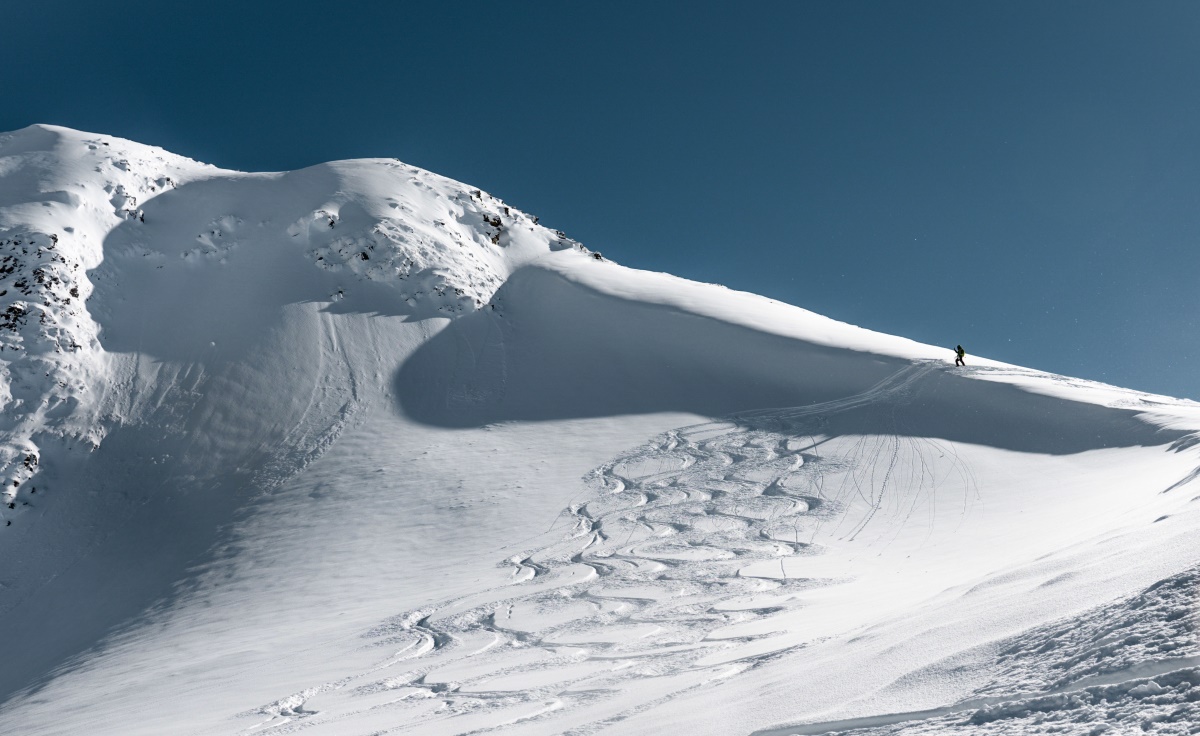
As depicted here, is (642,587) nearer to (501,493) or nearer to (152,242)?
(501,493)

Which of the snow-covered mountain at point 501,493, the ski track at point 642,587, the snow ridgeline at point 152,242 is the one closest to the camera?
the snow-covered mountain at point 501,493

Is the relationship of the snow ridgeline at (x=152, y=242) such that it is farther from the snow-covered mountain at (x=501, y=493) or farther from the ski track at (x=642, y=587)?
the ski track at (x=642, y=587)

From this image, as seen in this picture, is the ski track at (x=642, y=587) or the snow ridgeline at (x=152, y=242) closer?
the ski track at (x=642, y=587)

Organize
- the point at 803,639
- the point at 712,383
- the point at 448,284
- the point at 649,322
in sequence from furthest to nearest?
1. the point at 448,284
2. the point at 649,322
3. the point at 712,383
4. the point at 803,639

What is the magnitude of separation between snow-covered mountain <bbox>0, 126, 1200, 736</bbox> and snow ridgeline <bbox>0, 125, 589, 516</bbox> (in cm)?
15

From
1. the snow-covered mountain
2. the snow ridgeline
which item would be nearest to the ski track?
the snow-covered mountain

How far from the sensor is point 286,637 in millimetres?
14586

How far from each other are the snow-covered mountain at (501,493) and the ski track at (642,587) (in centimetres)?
10

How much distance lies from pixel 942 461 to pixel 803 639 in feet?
45.2

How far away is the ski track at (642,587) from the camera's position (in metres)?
9.01

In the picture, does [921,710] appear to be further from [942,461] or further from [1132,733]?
[942,461]

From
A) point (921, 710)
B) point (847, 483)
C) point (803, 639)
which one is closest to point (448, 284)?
point (847, 483)

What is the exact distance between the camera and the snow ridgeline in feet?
85.2

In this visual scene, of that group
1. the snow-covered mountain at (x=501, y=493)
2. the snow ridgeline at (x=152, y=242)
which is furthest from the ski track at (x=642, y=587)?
the snow ridgeline at (x=152, y=242)
